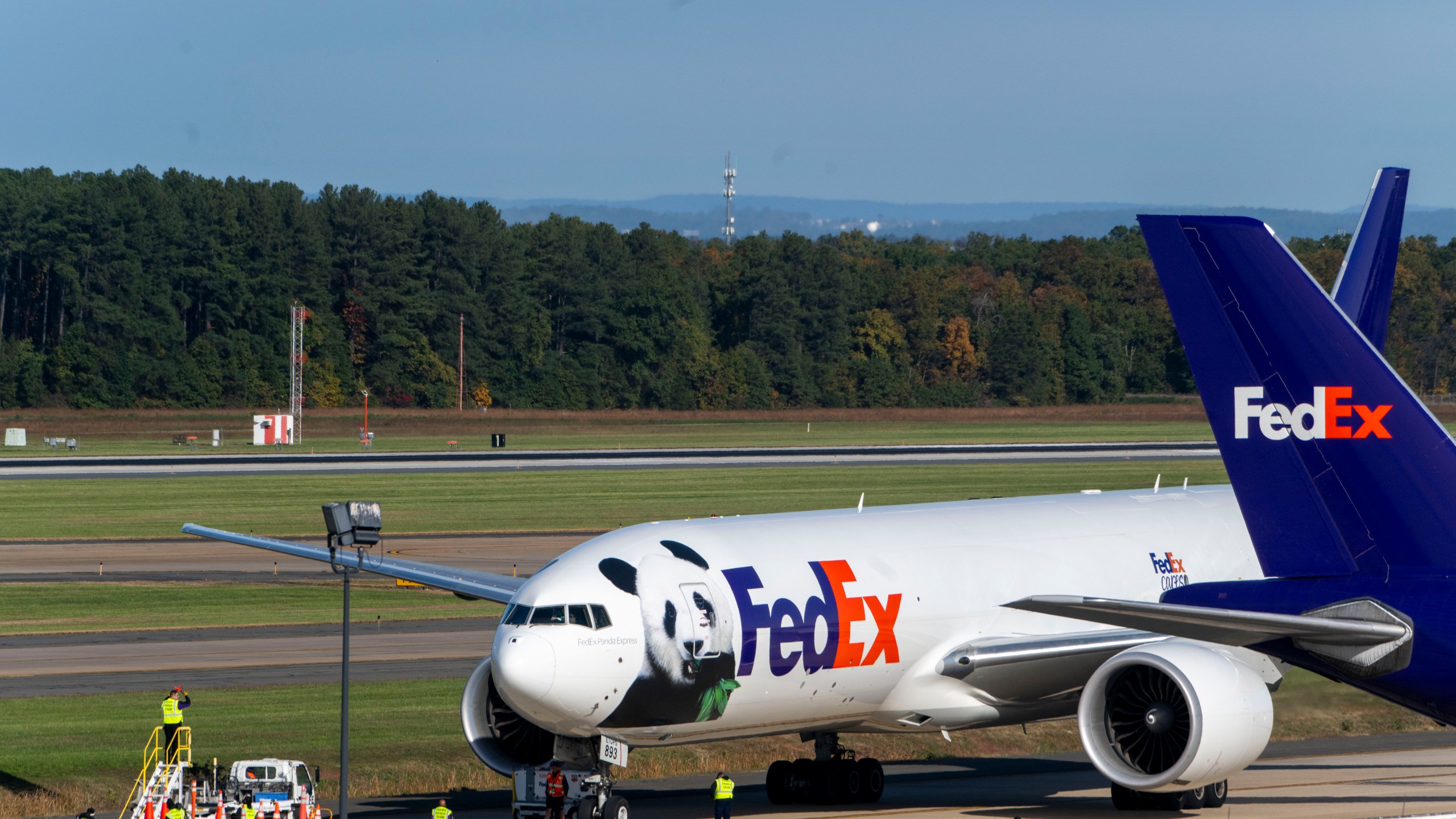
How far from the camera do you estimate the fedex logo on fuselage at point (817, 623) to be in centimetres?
2602

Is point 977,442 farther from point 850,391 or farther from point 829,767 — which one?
point 829,767

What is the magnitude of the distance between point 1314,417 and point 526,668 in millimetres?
11230

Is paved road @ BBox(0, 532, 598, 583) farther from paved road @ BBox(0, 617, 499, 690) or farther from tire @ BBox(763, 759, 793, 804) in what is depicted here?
tire @ BBox(763, 759, 793, 804)

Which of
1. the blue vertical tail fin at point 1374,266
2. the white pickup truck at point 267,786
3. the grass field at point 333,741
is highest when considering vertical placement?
the blue vertical tail fin at point 1374,266

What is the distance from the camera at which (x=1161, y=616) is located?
18.8 metres

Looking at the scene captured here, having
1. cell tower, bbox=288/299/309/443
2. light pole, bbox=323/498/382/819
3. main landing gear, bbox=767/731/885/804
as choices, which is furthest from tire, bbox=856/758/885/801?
cell tower, bbox=288/299/309/443

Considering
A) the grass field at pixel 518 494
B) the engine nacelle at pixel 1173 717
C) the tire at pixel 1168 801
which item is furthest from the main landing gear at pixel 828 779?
the grass field at pixel 518 494

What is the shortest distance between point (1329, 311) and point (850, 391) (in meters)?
180

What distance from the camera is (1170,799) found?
28484mm

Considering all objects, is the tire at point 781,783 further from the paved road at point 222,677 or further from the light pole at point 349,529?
the paved road at point 222,677

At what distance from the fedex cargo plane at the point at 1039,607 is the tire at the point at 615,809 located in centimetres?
6

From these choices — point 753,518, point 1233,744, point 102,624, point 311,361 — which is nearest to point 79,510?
point 102,624

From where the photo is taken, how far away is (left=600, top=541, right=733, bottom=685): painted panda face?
2481cm

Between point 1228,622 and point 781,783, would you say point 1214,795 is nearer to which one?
point 781,783
